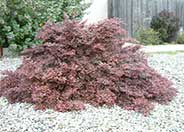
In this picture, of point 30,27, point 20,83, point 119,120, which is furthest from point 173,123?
point 30,27

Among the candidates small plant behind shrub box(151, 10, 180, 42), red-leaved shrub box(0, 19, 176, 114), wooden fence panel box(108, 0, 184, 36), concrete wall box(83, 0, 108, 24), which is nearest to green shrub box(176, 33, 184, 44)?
small plant behind shrub box(151, 10, 180, 42)

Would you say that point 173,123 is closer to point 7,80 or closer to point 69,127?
point 69,127

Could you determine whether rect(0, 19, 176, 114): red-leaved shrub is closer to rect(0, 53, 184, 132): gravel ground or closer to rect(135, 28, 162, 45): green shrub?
rect(0, 53, 184, 132): gravel ground

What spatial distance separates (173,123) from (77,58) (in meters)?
1.53

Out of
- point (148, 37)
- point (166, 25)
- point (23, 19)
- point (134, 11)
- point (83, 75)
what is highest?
point (23, 19)

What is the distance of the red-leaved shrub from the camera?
5867mm

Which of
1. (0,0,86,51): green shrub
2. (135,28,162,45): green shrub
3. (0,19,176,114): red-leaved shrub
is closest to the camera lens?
(0,19,176,114): red-leaved shrub

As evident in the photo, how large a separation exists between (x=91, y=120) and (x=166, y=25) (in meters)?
9.45

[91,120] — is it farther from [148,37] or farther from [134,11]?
[134,11]

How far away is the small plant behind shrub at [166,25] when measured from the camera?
47.3ft

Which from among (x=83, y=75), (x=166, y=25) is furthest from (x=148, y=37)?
(x=83, y=75)

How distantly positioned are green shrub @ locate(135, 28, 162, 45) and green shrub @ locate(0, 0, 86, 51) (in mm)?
3852

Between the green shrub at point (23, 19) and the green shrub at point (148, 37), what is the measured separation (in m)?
3.85

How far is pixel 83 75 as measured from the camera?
19.7ft
